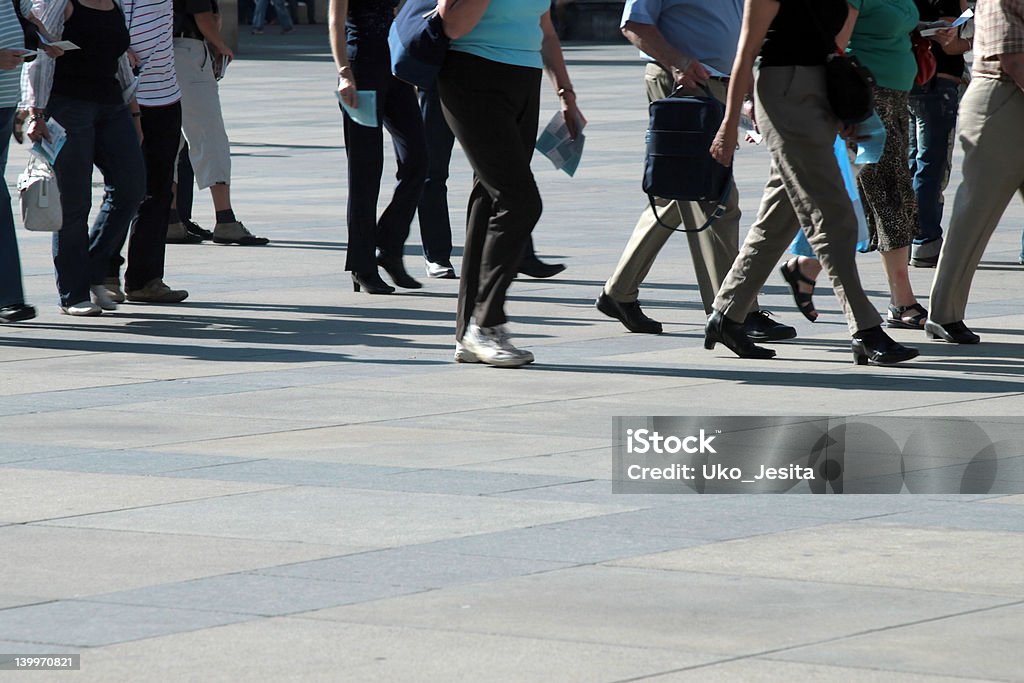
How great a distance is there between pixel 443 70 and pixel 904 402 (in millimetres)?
2257

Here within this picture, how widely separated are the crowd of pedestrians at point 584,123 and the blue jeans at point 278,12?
42.7 metres

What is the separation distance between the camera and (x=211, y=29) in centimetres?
1298

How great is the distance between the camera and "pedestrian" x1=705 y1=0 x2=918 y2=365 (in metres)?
8.09

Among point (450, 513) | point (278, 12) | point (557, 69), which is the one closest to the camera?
point (450, 513)

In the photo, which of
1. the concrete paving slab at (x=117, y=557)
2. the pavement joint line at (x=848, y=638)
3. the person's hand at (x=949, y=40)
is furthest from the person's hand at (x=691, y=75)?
the pavement joint line at (x=848, y=638)

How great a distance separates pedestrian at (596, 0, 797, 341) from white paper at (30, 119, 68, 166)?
2651 mm

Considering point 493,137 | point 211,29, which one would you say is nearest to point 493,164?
point 493,137

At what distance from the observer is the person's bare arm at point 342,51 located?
33.1 feet

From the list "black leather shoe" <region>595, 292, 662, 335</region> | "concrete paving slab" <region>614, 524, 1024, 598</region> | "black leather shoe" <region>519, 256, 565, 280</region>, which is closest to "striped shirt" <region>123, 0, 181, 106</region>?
"black leather shoe" <region>519, 256, 565, 280</region>

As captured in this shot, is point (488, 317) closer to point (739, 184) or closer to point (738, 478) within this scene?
point (738, 478)

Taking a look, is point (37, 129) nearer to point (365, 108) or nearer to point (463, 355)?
point (365, 108)

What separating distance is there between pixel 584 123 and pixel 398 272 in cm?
191

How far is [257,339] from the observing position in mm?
9422

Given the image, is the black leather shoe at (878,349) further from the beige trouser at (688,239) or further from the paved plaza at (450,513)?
the beige trouser at (688,239)
